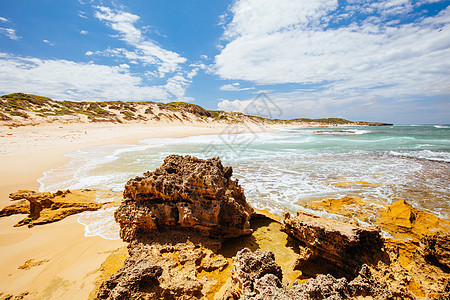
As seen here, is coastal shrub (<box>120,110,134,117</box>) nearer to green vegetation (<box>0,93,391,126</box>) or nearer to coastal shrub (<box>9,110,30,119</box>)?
green vegetation (<box>0,93,391,126</box>)

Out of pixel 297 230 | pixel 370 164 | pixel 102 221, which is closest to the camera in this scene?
pixel 297 230

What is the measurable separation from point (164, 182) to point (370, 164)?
47.3 ft

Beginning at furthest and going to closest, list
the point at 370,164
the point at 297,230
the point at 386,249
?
the point at 370,164 → the point at 297,230 → the point at 386,249

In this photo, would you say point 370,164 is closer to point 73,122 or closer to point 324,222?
point 324,222

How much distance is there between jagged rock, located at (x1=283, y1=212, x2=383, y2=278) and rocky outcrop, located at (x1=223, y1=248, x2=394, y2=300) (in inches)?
12.2

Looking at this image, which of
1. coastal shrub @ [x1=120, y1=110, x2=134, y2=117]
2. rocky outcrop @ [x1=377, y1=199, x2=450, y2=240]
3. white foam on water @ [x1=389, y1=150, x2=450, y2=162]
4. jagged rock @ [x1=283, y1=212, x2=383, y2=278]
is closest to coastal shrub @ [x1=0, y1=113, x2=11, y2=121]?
coastal shrub @ [x1=120, y1=110, x2=134, y2=117]

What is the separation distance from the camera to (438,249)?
10.4 feet

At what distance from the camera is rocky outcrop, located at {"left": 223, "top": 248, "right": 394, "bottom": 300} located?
2.12 m

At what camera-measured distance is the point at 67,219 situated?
18.0ft

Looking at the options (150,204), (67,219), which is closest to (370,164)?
(150,204)

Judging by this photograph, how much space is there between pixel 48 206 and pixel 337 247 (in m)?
7.54

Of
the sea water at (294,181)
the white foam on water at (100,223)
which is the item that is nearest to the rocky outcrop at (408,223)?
the sea water at (294,181)

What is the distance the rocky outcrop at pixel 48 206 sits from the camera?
5.34 metres

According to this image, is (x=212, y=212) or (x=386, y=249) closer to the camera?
(x=386, y=249)
